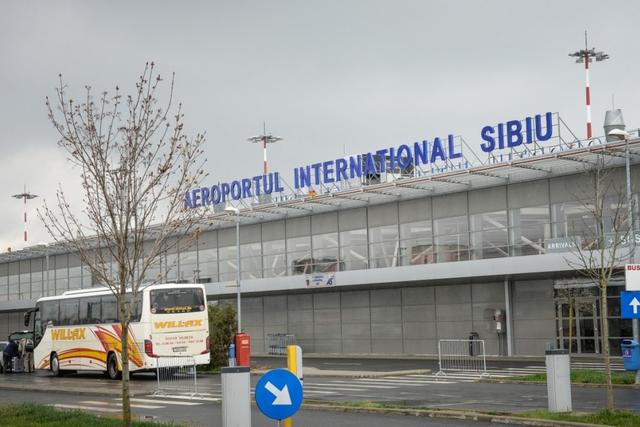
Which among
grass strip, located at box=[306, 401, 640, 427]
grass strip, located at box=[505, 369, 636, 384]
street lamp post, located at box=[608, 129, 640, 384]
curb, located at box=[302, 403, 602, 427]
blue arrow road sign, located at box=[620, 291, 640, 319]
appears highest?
street lamp post, located at box=[608, 129, 640, 384]

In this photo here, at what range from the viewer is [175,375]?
29.2 metres

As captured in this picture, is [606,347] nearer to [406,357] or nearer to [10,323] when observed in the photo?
[406,357]

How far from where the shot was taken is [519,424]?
15867mm

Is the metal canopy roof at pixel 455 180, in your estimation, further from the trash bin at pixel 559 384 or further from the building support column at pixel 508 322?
the trash bin at pixel 559 384

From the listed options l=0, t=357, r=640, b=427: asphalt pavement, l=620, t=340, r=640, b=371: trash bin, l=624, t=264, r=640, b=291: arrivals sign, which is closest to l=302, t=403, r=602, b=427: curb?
l=0, t=357, r=640, b=427: asphalt pavement

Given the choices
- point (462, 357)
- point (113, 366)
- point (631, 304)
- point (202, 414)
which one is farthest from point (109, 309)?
point (631, 304)

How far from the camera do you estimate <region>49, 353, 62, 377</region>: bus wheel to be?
123 feet

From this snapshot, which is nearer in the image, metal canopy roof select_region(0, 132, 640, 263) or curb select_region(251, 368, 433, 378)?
curb select_region(251, 368, 433, 378)

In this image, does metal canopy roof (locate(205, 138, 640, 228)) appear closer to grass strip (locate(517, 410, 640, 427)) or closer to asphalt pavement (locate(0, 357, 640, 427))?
asphalt pavement (locate(0, 357, 640, 427))

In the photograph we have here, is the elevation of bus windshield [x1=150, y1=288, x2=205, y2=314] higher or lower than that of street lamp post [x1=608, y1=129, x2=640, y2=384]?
lower

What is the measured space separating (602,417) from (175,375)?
1675cm

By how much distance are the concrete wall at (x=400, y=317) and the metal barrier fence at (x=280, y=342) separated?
75cm

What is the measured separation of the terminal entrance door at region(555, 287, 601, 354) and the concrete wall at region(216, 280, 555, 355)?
17.2 inches

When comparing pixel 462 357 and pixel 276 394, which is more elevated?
pixel 276 394
